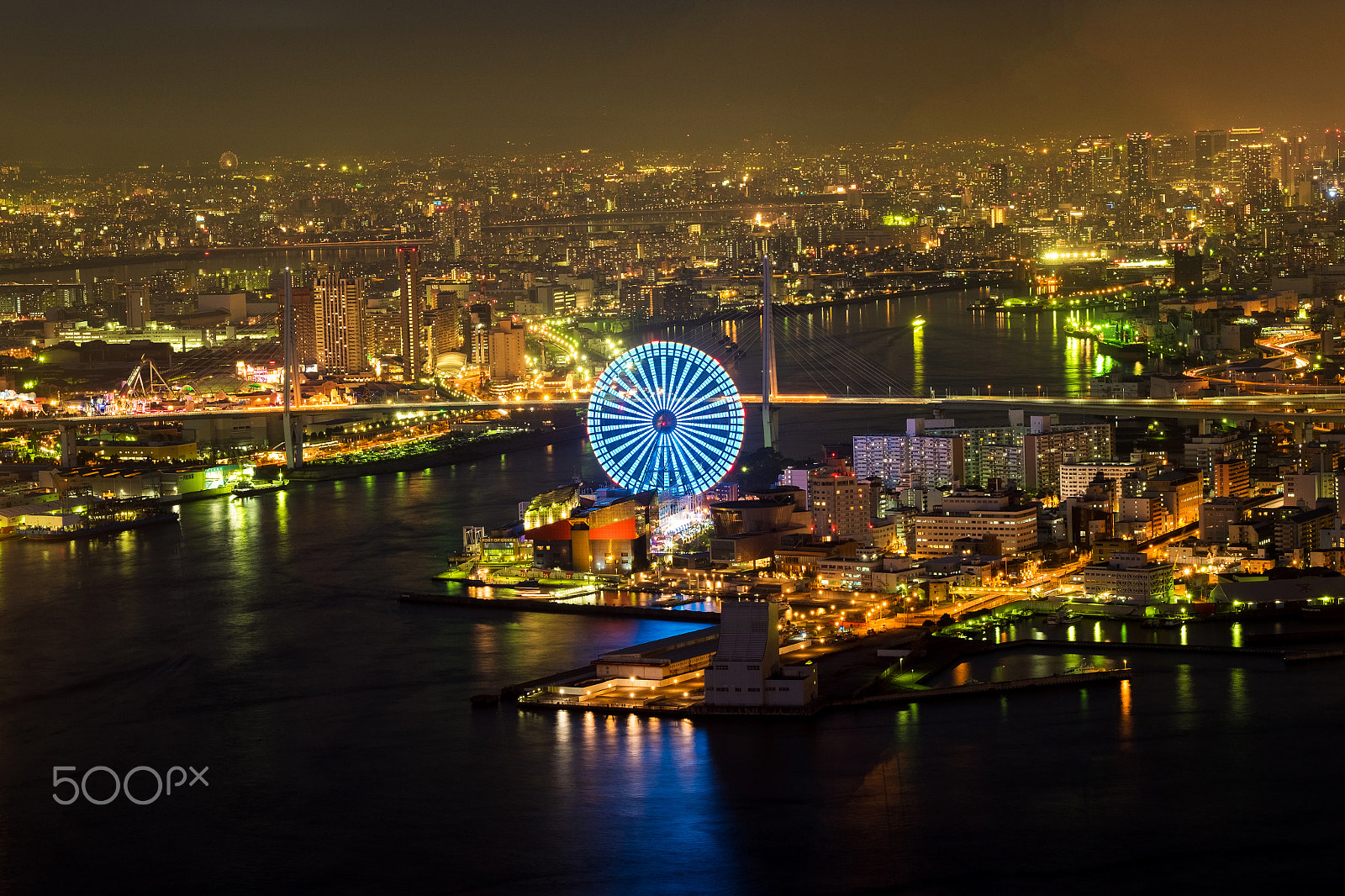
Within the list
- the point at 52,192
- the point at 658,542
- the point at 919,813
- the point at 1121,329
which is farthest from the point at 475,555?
the point at 52,192

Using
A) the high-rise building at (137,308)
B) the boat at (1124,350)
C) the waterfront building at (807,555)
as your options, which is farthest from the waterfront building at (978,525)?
the high-rise building at (137,308)

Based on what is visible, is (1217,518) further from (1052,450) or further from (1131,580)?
(1052,450)

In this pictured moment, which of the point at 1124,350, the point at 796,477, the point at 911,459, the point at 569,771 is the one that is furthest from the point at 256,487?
the point at 1124,350

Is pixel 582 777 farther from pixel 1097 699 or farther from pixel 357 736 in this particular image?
pixel 1097 699

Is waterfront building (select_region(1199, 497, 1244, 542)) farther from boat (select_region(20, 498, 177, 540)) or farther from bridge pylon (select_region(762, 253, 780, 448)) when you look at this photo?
boat (select_region(20, 498, 177, 540))

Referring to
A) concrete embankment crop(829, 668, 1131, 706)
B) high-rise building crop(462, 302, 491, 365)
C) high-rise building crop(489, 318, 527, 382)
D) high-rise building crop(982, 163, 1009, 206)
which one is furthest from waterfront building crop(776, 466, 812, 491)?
high-rise building crop(982, 163, 1009, 206)
